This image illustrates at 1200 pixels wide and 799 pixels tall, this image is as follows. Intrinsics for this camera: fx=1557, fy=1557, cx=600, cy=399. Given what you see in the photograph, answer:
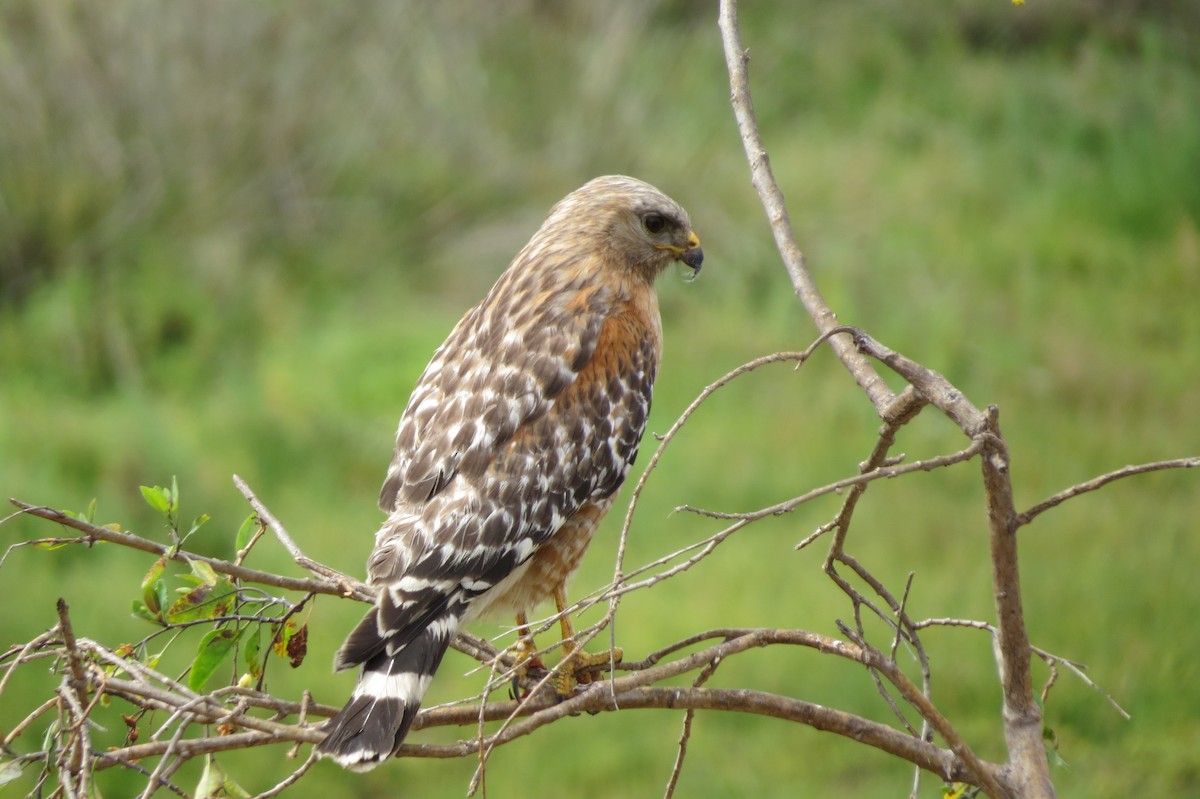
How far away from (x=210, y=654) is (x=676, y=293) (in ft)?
16.7

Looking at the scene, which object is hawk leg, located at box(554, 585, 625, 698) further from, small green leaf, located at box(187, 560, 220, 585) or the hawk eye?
small green leaf, located at box(187, 560, 220, 585)

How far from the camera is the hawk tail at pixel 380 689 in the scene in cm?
228

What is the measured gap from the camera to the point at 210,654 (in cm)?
229

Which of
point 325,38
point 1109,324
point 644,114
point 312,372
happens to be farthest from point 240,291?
point 1109,324

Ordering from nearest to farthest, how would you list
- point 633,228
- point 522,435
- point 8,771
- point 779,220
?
point 8,771, point 779,220, point 522,435, point 633,228

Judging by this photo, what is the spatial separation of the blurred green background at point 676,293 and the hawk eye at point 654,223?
1780 millimetres

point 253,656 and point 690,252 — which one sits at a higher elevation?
point 690,252

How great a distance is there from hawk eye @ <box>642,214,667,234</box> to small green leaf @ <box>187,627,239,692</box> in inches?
60.8

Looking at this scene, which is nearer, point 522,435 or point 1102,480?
point 1102,480

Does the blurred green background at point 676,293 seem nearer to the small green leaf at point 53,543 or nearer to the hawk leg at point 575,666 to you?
the hawk leg at point 575,666

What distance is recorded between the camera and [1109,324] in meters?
6.91

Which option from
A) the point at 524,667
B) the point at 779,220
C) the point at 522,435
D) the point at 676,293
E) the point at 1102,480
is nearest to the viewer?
the point at 1102,480

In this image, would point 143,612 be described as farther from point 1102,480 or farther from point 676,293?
point 676,293

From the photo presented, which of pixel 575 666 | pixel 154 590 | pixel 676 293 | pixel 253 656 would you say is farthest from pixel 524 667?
pixel 676 293
